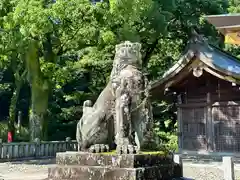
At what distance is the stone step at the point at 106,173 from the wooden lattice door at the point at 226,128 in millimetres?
8875

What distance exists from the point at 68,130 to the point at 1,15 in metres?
12.7

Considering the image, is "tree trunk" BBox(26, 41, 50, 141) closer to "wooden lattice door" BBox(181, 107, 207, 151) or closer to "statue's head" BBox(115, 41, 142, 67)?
"wooden lattice door" BBox(181, 107, 207, 151)

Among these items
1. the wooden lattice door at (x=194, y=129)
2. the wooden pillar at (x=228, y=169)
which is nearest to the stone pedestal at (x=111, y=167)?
the wooden pillar at (x=228, y=169)

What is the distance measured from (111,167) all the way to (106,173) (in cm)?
11

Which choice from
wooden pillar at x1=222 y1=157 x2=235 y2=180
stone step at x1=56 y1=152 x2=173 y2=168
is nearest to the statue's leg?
stone step at x1=56 y1=152 x2=173 y2=168

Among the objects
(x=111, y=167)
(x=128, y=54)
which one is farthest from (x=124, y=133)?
(x=128, y=54)

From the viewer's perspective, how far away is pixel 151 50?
65.6 ft

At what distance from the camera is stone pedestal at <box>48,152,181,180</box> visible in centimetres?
503

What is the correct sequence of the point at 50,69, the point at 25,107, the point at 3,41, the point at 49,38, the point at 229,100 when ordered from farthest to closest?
1. the point at 25,107
2. the point at 49,38
3. the point at 50,69
4. the point at 3,41
5. the point at 229,100

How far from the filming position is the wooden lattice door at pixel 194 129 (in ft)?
47.8

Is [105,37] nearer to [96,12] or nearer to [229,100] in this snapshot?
[96,12]

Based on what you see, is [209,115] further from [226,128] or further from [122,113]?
[122,113]

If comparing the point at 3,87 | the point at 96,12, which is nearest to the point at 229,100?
the point at 96,12

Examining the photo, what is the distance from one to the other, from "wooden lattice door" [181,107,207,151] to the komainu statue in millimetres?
9287
